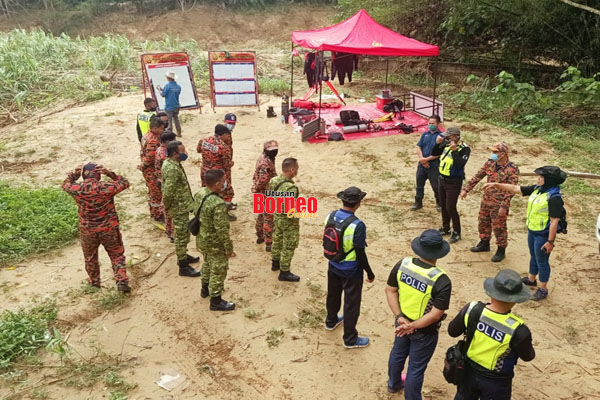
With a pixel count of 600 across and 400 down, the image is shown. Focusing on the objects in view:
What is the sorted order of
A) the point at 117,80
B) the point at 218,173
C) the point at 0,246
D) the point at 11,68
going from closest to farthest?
1. the point at 218,173
2. the point at 0,246
3. the point at 11,68
4. the point at 117,80

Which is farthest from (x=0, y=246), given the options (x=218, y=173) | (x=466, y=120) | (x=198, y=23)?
(x=198, y=23)

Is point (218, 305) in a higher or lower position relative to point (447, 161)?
lower

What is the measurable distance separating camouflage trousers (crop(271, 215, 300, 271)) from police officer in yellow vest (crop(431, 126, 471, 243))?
234 cm

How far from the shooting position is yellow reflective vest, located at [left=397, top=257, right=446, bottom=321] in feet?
10.8

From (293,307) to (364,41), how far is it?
7.95 meters

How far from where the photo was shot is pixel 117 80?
16.8m

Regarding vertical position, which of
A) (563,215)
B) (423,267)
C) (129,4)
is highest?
(129,4)

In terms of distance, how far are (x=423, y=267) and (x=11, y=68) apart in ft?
54.7

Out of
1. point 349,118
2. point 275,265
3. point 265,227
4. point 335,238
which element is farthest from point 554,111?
point 335,238

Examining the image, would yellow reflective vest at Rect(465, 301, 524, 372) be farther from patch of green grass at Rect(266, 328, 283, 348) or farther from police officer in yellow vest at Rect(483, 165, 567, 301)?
police officer in yellow vest at Rect(483, 165, 567, 301)

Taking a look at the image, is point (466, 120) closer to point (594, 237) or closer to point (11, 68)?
point (594, 237)

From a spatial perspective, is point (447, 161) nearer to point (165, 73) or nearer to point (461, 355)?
point (461, 355)

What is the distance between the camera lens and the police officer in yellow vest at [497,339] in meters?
2.91

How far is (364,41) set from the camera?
11.0 m
